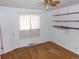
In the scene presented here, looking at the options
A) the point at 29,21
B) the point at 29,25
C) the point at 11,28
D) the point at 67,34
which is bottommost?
the point at 67,34

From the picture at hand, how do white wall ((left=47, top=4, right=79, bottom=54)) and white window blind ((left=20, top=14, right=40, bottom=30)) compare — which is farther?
white window blind ((left=20, top=14, right=40, bottom=30))

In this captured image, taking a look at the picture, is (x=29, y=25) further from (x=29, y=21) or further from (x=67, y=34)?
(x=67, y=34)

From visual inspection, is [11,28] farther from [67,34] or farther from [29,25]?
[67,34]

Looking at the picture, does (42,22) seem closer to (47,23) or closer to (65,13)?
(47,23)

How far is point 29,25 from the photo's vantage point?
531cm

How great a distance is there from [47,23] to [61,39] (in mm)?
1586

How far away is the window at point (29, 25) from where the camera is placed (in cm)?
505

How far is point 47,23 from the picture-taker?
6.14 m

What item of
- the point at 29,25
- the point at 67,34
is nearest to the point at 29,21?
the point at 29,25

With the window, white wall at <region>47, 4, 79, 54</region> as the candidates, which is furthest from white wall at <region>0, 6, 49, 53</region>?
white wall at <region>47, 4, 79, 54</region>

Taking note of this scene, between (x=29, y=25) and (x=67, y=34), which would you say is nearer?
(x=67, y=34)

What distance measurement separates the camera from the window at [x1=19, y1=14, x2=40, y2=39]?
505 centimetres

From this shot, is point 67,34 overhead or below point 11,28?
below

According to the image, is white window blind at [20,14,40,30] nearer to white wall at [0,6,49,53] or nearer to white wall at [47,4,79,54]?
white wall at [0,6,49,53]
